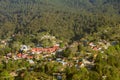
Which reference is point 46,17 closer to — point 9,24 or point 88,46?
point 9,24

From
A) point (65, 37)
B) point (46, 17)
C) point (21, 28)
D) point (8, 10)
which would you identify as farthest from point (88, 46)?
point (8, 10)

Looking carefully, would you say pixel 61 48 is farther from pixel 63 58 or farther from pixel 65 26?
pixel 65 26

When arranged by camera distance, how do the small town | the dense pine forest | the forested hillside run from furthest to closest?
the forested hillside < the small town < the dense pine forest

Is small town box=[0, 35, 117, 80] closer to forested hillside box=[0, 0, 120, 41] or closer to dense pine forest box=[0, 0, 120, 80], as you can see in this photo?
dense pine forest box=[0, 0, 120, 80]

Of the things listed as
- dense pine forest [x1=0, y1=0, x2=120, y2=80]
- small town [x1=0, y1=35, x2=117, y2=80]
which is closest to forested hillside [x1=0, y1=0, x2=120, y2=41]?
dense pine forest [x1=0, y1=0, x2=120, y2=80]

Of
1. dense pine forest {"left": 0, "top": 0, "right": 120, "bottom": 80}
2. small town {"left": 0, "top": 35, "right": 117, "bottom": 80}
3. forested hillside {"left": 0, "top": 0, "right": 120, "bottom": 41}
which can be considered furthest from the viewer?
forested hillside {"left": 0, "top": 0, "right": 120, "bottom": 41}

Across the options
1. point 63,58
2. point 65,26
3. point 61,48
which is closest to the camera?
point 63,58

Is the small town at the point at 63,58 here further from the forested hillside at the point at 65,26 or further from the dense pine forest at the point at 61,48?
the forested hillside at the point at 65,26

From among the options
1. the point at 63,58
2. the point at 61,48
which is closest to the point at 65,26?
the point at 61,48

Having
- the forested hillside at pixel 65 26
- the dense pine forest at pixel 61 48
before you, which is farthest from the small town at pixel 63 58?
the forested hillside at pixel 65 26
